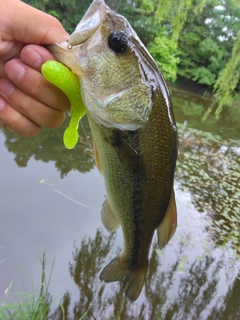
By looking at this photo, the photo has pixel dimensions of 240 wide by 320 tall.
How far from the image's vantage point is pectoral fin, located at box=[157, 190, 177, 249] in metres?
1.44

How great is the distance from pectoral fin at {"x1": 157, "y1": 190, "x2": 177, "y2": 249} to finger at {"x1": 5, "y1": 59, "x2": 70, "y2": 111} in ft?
2.29

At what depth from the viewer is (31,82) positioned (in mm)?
1357

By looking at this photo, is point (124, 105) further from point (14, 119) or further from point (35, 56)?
point (14, 119)

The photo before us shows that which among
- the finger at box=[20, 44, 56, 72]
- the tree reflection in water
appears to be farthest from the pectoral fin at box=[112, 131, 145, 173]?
the tree reflection in water

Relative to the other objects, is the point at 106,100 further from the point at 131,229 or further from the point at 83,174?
the point at 83,174

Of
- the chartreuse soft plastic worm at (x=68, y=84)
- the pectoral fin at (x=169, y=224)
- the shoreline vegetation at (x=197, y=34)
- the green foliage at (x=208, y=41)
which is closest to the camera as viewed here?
the chartreuse soft plastic worm at (x=68, y=84)

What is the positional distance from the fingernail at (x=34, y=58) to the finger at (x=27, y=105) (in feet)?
0.61

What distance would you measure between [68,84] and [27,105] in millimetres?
360

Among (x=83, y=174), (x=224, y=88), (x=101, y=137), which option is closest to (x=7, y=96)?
(x=101, y=137)

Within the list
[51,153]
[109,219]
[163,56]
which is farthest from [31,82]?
[163,56]

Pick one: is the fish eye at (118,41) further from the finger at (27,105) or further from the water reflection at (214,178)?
the water reflection at (214,178)

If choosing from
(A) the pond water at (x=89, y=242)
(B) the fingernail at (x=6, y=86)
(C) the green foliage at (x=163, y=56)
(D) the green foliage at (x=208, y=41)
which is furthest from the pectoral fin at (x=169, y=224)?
(D) the green foliage at (x=208, y=41)

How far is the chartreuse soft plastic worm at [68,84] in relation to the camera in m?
1.16

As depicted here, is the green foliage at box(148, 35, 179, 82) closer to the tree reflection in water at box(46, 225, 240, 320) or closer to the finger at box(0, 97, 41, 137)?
the tree reflection in water at box(46, 225, 240, 320)
